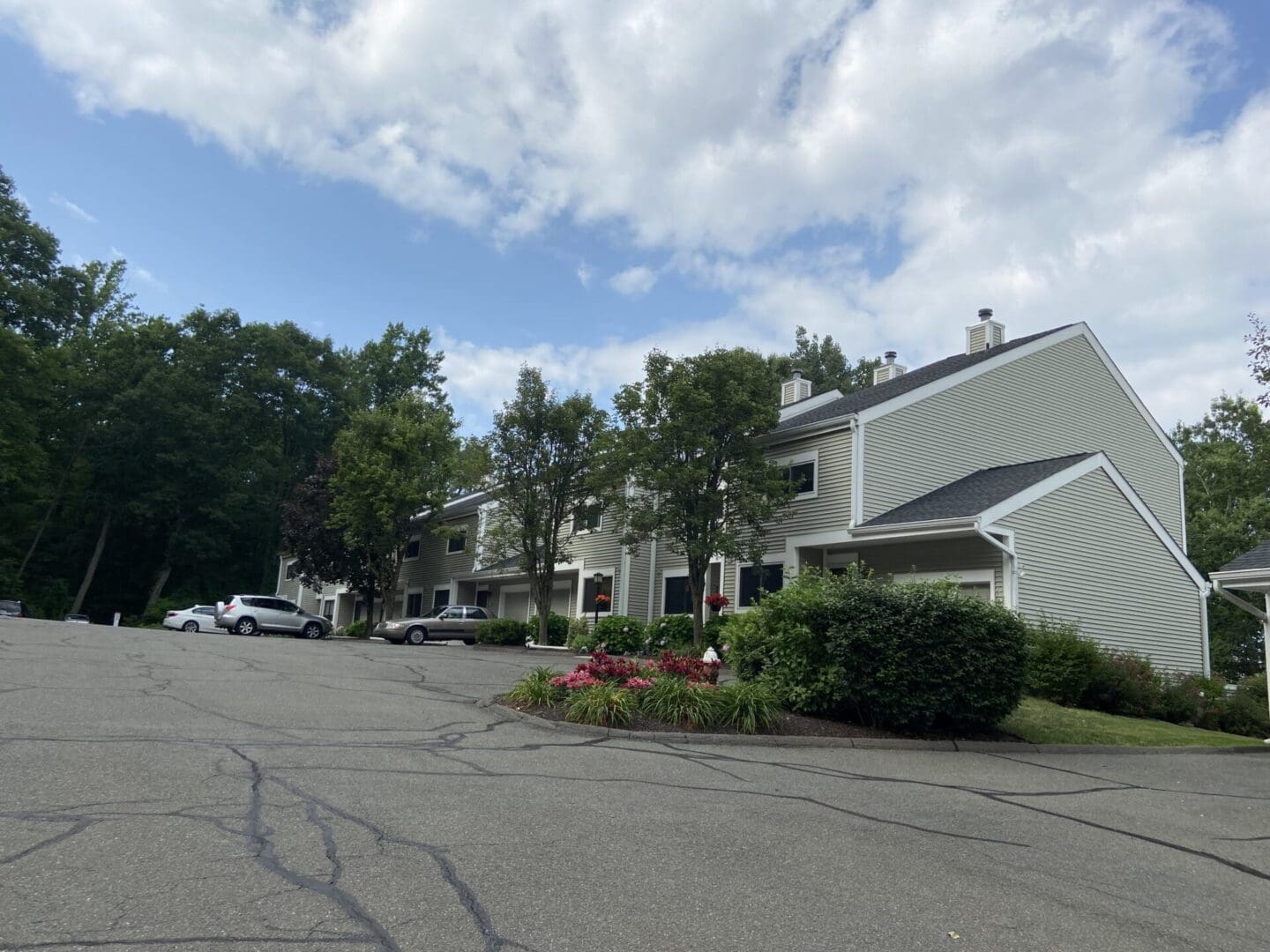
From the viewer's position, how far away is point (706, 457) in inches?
979

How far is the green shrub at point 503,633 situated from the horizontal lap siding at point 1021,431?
560 inches

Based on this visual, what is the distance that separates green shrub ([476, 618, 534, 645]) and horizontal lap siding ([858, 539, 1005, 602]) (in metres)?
13.4

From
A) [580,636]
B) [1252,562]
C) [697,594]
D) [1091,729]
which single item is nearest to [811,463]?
[697,594]

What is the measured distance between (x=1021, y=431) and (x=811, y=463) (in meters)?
6.84

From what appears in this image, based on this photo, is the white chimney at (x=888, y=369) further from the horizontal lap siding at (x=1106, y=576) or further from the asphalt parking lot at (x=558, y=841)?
the asphalt parking lot at (x=558, y=841)

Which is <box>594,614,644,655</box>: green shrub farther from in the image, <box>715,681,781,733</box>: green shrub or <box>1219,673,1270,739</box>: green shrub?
<box>715,681,781,733</box>: green shrub

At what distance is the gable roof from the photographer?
15212 millimetres


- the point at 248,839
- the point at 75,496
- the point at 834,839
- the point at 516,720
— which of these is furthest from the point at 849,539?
the point at 75,496

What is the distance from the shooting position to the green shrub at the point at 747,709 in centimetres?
1171

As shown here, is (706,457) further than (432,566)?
No

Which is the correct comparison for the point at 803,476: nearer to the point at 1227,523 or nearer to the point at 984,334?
the point at 984,334

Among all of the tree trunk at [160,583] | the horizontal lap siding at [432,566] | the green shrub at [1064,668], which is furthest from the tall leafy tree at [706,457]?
the tree trunk at [160,583]

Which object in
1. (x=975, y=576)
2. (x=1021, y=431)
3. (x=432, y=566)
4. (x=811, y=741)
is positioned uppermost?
(x=1021, y=431)

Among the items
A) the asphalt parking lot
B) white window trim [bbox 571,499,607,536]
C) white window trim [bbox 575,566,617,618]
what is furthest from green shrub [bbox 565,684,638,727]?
white window trim [bbox 575,566,617,618]
